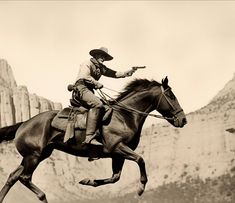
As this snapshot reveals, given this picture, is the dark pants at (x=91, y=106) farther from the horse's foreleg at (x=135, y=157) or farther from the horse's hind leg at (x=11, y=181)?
the horse's hind leg at (x=11, y=181)

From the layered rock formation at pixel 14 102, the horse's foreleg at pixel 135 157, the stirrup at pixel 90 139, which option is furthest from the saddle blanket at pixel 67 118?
the layered rock formation at pixel 14 102

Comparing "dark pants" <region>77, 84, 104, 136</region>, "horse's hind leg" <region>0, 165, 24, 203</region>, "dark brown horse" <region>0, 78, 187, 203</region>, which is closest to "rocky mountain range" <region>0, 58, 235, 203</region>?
"horse's hind leg" <region>0, 165, 24, 203</region>


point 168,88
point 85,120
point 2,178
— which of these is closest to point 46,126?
point 85,120

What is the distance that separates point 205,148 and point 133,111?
3321 inches

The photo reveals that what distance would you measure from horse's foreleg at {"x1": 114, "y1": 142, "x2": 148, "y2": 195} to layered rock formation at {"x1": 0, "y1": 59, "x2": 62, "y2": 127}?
109554 mm

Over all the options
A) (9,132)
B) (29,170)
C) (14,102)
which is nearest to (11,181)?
(29,170)

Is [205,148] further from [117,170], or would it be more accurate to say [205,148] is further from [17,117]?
[117,170]

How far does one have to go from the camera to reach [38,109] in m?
132

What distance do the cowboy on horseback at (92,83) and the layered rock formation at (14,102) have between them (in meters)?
108

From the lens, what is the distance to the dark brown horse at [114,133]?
44.3ft

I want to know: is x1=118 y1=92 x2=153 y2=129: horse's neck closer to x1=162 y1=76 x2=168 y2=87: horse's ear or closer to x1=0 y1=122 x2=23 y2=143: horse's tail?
x1=162 y1=76 x2=168 y2=87: horse's ear

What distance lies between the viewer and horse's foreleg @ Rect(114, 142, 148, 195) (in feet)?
42.9

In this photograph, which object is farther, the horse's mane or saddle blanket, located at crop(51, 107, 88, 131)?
the horse's mane

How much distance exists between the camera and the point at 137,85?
570 inches
